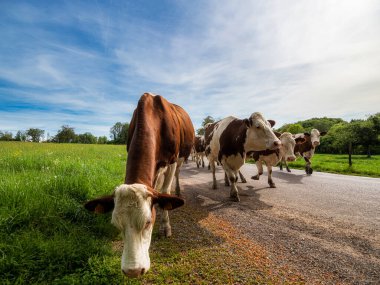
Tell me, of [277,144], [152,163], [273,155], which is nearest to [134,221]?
[152,163]

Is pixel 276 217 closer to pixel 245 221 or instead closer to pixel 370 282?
pixel 245 221

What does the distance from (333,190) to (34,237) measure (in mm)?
8151

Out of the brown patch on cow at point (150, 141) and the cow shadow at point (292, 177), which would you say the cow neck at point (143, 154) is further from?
the cow shadow at point (292, 177)

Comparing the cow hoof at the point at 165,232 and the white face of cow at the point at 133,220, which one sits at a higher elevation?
the white face of cow at the point at 133,220

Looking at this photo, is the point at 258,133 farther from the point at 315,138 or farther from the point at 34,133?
the point at 34,133

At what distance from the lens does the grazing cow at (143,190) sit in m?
2.30

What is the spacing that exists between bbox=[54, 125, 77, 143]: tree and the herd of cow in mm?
134457

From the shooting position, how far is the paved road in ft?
9.92

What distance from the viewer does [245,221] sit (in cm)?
473

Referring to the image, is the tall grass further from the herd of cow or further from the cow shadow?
the cow shadow

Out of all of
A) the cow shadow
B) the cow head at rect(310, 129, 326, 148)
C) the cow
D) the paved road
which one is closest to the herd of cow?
the paved road

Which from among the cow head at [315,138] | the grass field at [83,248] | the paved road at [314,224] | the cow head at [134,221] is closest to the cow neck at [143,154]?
the cow head at [134,221]

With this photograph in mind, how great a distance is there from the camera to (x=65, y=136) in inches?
A: 4938

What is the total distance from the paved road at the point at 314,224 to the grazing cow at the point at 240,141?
2.90 feet
